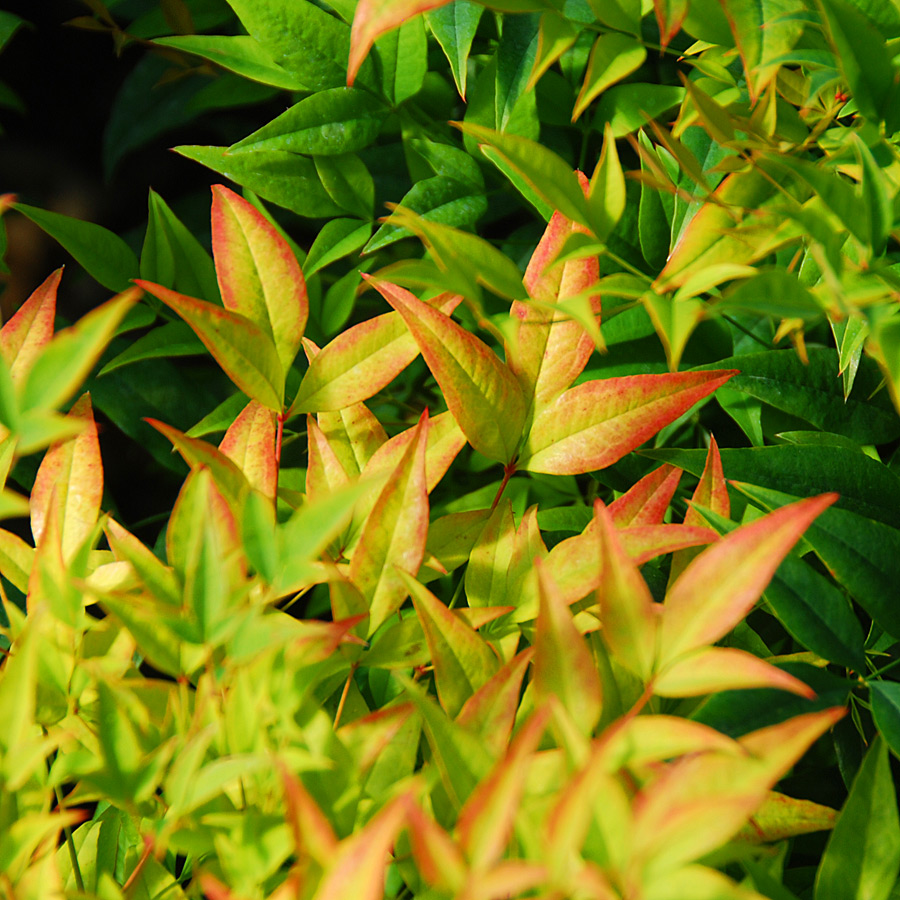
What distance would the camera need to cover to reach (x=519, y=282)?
414mm

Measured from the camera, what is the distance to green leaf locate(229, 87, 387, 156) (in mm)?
562

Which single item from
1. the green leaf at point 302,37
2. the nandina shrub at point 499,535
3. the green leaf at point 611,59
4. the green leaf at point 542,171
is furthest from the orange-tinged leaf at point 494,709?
the green leaf at point 302,37

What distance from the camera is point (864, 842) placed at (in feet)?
1.11

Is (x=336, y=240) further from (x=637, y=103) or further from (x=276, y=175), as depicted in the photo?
(x=637, y=103)

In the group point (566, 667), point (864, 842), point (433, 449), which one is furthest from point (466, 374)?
point (864, 842)

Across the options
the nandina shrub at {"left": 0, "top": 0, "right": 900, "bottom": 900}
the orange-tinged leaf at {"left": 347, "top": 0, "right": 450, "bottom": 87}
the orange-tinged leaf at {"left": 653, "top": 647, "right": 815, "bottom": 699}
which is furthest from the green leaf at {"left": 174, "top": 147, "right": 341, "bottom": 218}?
the orange-tinged leaf at {"left": 653, "top": 647, "right": 815, "bottom": 699}

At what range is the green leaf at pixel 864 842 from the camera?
33 centimetres

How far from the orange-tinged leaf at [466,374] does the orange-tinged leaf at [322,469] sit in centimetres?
7

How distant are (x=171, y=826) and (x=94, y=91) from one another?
1.07 meters

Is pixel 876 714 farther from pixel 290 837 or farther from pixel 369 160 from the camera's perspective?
pixel 369 160

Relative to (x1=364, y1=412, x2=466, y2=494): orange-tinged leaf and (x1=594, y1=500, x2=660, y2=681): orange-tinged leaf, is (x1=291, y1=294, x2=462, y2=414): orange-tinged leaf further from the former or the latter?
(x1=594, y1=500, x2=660, y2=681): orange-tinged leaf

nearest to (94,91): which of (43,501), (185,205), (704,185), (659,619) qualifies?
(185,205)

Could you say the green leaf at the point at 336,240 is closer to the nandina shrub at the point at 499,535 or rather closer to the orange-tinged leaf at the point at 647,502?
the nandina shrub at the point at 499,535

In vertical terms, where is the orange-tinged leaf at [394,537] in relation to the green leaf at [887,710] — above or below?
above
